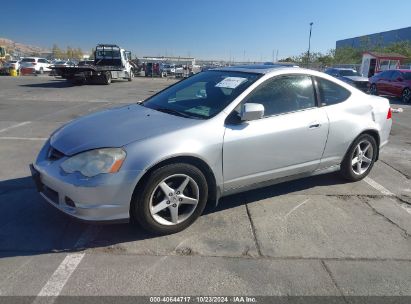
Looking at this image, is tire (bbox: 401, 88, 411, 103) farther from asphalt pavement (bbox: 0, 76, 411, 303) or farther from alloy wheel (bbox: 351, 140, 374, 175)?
asphalt pavement (bbox: 0, 76, 411, 303)

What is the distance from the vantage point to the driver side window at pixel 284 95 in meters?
3.84

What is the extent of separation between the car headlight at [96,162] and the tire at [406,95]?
16.7 metres

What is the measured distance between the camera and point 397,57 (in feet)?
96.8

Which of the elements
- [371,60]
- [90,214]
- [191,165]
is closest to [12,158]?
[90,214]

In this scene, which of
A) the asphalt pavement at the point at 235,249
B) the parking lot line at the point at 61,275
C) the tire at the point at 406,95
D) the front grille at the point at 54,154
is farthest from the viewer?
the tire at the point at 406,95

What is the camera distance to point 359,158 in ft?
16.0

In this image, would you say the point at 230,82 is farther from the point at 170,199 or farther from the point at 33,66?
the point at 33,66

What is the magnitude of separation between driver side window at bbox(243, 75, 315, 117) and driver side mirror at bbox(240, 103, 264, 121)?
0.21 m

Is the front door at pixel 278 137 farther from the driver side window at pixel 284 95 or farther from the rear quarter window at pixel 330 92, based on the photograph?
the rear quarter window at pixel 330 92

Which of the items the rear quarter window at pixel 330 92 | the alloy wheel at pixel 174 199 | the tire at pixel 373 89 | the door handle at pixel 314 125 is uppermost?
the rear quarter window at pixel 330 92

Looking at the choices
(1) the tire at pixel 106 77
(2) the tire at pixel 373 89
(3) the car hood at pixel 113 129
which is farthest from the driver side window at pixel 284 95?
(1) the tire at pixel 106 77

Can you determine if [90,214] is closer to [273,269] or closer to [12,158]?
[273,269]

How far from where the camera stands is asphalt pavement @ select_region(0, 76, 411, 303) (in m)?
2.67

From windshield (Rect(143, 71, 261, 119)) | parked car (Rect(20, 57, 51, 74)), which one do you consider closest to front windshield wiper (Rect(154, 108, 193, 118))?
windshield (Rect(143, 71, 261, 119))
